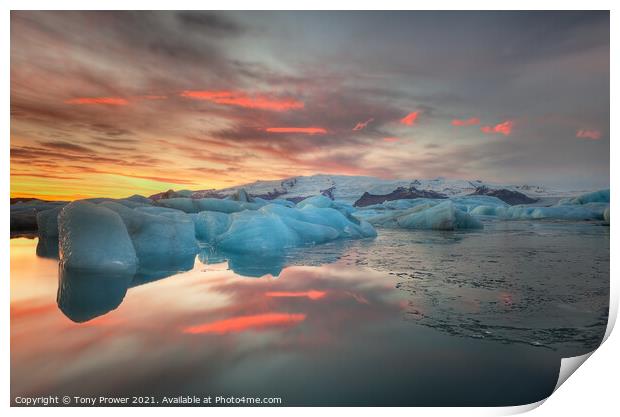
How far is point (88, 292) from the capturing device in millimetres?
3119

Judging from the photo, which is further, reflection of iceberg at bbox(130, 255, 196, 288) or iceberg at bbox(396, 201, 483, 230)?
iceberg at bbox(396, 201, 483, 230)

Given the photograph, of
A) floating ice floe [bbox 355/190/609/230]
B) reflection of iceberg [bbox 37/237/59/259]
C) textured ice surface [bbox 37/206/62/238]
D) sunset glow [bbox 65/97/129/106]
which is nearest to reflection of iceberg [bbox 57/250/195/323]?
reflection of iceberg [bbox 37/237/59/259]

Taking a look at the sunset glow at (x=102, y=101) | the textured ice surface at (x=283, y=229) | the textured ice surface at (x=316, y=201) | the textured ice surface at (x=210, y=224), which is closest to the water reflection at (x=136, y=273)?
the textured ice surface at (x=283, y=229)

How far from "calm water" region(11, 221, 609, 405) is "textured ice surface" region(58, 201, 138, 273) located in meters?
0.21

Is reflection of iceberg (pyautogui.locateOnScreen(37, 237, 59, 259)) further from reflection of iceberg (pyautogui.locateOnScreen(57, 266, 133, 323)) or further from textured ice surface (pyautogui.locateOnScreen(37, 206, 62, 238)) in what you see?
reflection of iceberg (pyautogui.locateOnScreen(57, 266, 133, 323))

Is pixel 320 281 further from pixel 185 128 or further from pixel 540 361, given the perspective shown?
pixel 185 128

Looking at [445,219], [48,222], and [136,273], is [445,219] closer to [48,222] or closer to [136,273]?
[136,273]

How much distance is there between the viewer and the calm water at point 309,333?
6.85ft

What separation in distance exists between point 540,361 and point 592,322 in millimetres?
864

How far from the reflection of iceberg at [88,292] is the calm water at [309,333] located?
2cm

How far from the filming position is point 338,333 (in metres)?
2.51

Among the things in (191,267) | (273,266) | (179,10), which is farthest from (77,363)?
(179,10)

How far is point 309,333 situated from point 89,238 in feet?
8.83

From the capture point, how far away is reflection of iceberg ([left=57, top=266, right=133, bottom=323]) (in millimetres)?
2785
